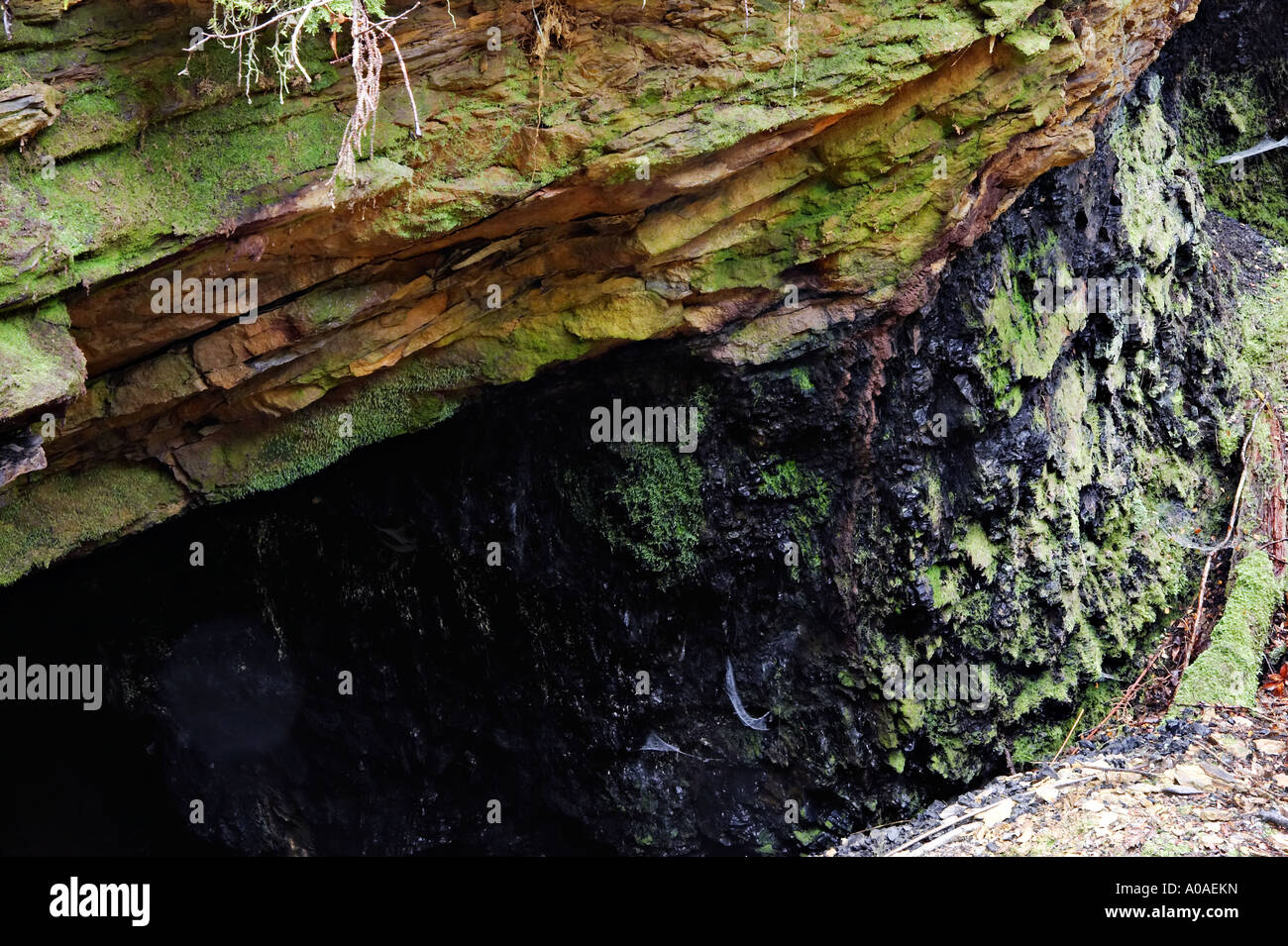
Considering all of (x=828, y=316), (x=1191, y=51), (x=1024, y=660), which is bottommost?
(x=1024, y=660)

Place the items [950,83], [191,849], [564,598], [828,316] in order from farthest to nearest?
1. [191,849]
2. [564,598]
3. [828,316]
4. [950,83]

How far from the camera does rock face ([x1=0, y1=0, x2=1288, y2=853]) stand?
4719mm

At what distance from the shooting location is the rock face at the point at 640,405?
4.72 m

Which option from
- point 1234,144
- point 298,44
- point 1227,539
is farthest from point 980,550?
point 1234,144

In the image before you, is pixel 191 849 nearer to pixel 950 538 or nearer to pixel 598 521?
pixel 598 521

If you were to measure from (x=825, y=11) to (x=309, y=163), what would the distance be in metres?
2.61

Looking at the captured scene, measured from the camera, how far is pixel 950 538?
252 inches

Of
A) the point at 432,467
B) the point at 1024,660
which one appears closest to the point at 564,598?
the point at 432,467

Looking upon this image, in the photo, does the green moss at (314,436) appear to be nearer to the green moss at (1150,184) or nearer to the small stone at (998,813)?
the small stone at (998,813)

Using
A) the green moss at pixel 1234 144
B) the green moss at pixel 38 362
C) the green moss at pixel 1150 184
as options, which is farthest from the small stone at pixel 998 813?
the green moss at pixel 1234 144

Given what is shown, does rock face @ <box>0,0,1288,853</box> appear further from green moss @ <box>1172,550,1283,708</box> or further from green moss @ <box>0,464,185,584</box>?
green moss @ <box>1172,550,1283,708</box>

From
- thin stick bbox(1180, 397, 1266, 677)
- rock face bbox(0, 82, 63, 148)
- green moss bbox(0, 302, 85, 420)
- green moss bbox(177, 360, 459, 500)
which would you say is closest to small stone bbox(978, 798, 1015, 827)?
thin stick bbox(1180, 397, 1266, 677)

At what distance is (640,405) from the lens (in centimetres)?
631

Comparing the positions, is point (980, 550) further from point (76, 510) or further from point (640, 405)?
point (76, 510)
